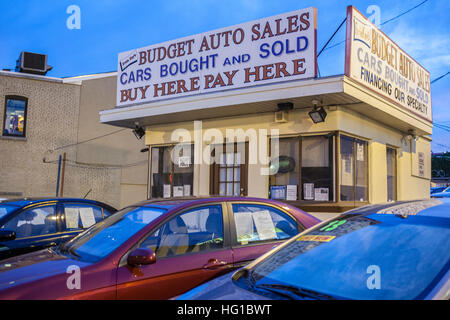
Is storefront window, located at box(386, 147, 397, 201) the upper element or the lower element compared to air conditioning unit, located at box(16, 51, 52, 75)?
lower

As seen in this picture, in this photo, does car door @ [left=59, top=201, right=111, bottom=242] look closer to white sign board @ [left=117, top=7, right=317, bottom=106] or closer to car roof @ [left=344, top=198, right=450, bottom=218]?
car roof @ [left=344, top=198, right=450, bottom=218]

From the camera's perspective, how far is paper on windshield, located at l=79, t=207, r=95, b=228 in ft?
20.7

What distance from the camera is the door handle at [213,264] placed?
397 cm

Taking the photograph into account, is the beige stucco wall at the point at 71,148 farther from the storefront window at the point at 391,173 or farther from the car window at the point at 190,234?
the car window at the point at 190,234

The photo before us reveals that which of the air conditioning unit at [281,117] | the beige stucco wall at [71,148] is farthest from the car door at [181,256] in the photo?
the beige stucco wall at [71,148]

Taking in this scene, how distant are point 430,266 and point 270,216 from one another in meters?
2.62

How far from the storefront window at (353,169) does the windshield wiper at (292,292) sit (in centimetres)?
688

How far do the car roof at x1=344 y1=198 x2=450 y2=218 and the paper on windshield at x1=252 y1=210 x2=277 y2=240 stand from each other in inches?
60.3

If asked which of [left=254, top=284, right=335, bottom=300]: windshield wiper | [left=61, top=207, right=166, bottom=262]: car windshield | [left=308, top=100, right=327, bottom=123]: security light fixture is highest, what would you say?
[left=308, top=100, right=327, bottom=123]: security light fixture

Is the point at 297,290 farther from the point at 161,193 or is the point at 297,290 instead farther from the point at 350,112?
the point at 161,193

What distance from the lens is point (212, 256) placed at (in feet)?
13.4

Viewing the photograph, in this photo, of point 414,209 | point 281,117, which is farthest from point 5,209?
point 281,117

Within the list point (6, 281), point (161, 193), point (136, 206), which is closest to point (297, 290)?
point (6, 281)

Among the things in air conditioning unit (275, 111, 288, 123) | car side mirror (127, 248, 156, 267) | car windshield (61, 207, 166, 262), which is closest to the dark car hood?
car windshield (61, 207, 166, 262)
